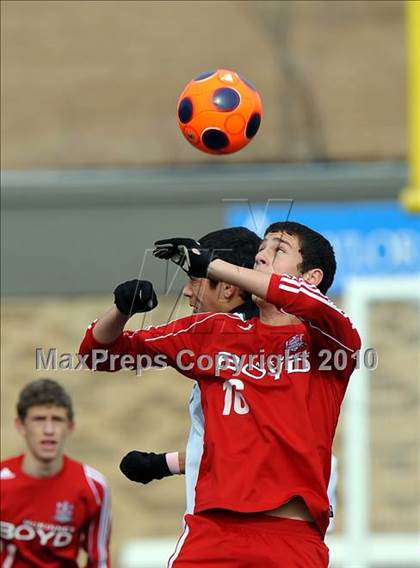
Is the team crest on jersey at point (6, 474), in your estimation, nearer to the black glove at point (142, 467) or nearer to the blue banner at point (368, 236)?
the black glove at point (142, 467)

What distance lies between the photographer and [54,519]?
5750mm

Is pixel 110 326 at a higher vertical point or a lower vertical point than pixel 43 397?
lower

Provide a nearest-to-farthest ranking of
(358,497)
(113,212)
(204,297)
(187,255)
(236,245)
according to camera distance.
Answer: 1. (187,255)
2. (204,297)
3. (236,245)
4. (358,497)
5. (113,212)

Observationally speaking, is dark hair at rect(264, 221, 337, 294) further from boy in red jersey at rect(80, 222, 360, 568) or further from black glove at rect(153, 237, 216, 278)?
black glove at rect(153, 237, 216, 278)

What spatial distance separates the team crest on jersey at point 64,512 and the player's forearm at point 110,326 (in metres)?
1.91

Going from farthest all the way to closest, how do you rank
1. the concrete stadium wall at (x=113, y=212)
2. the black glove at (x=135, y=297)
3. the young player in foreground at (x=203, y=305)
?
1. the concrete stadium wall at (x=113, y=212)
2. the young player in foreground at (x=203, y=305)
3. the black glove at (x=135, y=297)

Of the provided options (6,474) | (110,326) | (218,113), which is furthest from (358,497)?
(110,326)

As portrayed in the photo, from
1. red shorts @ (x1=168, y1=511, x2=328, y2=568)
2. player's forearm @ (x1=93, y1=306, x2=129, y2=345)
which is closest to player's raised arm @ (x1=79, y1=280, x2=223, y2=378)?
player's forearm @ (x1=93, y1=306, x2=129, y2=345)

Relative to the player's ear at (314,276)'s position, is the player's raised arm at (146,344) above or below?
below

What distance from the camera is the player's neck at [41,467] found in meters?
5.88

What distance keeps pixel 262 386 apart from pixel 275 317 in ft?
0.75

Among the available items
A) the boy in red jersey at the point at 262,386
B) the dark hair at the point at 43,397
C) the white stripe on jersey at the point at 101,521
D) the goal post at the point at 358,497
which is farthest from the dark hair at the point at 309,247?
the goal post at the point at 358,497

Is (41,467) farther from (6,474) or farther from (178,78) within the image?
(178,78)

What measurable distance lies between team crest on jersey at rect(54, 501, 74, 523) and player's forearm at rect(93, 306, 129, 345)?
6.28 feet
